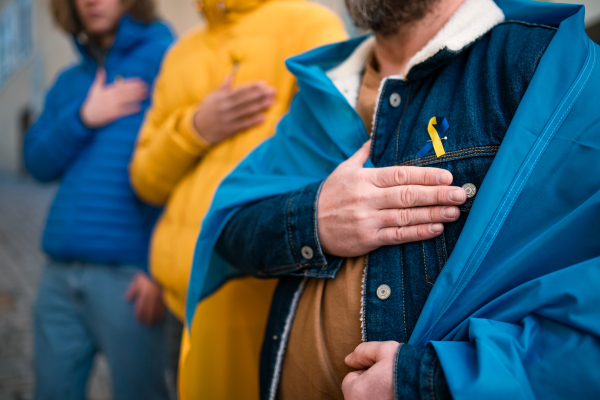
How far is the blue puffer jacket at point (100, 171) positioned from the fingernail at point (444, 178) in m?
1.44

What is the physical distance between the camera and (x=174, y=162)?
5.00 feet

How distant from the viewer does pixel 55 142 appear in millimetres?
1917

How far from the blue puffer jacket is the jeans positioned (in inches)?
3.7

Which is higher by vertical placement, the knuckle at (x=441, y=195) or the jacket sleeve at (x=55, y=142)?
the knuckle at (x=441, y=195)

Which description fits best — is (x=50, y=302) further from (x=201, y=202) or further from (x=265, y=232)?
(x=265, y=232)

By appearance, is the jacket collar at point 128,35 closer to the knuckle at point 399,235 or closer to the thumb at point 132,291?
the thumb at point 132,291

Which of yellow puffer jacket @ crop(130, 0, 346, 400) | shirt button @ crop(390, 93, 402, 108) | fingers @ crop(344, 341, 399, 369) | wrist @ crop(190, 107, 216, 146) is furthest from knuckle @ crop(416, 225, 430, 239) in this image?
wrist @ crop(190, 107, 216, 146)

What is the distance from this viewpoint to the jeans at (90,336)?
176 centimetres

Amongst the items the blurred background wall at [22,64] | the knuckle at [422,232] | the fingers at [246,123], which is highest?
the knuckle at [422,232]

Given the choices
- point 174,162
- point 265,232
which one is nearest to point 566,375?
point 265,232

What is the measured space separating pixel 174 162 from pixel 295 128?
1.82 ft

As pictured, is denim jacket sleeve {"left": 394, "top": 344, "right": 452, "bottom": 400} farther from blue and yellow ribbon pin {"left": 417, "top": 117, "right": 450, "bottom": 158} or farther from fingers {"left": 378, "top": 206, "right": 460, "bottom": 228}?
blue and yellow ribbon pin {"left": 417, "top": 117, "right": 450, "bottom": 158}

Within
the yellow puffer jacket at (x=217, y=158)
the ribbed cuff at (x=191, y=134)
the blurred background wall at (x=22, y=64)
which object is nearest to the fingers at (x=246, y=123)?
the yellow puffer jacket at (x=217, y=158)

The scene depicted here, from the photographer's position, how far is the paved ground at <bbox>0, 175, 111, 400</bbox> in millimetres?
2799
